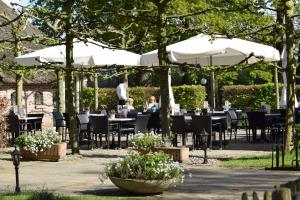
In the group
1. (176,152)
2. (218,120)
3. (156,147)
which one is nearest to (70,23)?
(156,147)

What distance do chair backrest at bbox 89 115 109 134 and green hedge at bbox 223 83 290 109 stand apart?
13.8 metres

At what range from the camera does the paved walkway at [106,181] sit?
9734 mm

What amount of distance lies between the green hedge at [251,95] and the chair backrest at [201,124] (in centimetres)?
1371

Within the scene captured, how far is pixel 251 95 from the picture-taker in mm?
30844

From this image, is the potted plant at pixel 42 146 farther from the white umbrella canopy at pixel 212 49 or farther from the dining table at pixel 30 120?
the dining table at pixel 30 120

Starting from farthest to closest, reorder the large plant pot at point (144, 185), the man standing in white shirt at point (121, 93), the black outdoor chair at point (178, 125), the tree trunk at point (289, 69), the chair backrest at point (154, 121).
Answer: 1. the man standing in white shirt at point (121, 93)
2. the chair backrest at point (154, 121)
3. the black outdoor chair at point (178, 125)
4. the tree trunk at point (289, 69)
5. the large plant pot at point (144, 185)

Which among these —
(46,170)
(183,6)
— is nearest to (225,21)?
(183,6)

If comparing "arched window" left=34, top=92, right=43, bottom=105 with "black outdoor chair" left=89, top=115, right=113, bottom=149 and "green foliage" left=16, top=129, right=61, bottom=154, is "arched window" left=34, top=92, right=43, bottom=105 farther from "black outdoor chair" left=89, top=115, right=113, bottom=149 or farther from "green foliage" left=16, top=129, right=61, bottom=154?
"green foliage" left=16, top=129, right=61, bottom=154

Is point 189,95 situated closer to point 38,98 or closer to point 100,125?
point 38,98

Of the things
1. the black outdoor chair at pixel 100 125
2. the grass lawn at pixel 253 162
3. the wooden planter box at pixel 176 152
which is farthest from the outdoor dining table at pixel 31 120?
the grass lawn at pixel 253 162

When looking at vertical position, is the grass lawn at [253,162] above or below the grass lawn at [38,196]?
above

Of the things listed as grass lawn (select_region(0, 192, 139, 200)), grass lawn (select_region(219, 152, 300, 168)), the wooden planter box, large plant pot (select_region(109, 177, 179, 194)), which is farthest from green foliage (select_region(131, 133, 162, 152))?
grass lawn (select_region(0, 192, 139, 200))

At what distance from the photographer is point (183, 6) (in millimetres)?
19766

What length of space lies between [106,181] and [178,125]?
5343 mm
